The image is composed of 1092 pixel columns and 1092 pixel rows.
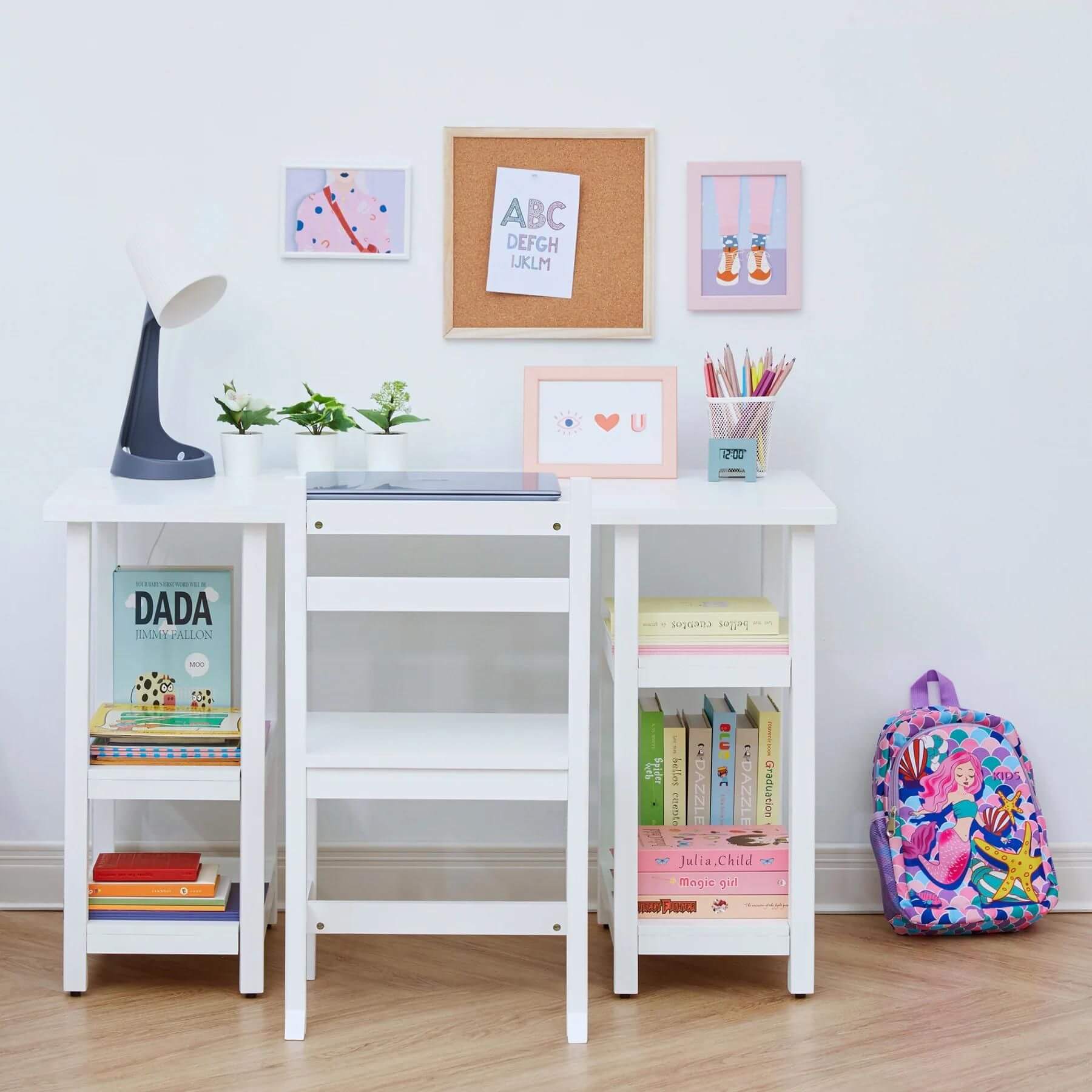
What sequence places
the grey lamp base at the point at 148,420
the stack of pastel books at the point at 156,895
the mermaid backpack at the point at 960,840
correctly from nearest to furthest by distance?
1. the stack of pastel books at the point at 156,895
2. the grey lamp base at the point at 148,420
3. the mermaid backpack at the point at 960,840

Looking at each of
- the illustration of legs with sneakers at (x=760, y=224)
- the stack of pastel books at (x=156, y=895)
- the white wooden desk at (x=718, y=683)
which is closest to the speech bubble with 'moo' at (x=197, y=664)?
the stack of pastel books at (x=156, y=895)

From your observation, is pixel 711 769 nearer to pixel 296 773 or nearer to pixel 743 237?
pixel 296 773

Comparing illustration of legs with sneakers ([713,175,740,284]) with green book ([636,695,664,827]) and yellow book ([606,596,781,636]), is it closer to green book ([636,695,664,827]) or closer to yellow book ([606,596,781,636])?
yellow book ([606,596,781,636])

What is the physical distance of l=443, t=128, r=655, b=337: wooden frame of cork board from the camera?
7.29 ft

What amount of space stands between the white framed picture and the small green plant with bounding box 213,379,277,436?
31 cm

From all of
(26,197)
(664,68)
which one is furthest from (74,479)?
(664,68)

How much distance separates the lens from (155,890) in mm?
1938

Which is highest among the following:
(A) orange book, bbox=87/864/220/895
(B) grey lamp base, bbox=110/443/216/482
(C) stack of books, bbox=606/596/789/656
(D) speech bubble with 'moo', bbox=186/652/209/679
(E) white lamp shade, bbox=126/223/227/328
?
(E) white lamp shade, bbox=126/223/227/328

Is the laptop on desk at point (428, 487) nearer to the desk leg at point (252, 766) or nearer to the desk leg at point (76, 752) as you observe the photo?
the desk leg at point (252, 766)

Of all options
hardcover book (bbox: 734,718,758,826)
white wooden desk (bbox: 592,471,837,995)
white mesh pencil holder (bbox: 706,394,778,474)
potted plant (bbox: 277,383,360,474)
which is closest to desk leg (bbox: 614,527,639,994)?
white wooden desk (bbox: 592,471,837,995)

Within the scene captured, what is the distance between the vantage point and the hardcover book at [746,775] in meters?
2.02

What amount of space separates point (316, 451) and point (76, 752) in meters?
0.62

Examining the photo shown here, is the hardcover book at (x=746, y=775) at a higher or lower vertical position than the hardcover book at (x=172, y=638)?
lower

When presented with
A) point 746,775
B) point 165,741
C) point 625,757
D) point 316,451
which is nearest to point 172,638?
point 165,741
